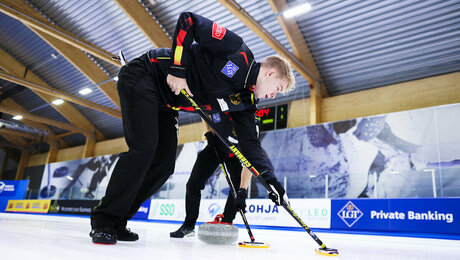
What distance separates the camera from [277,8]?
8695 mm

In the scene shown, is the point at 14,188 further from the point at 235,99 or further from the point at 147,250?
the point at 147,250

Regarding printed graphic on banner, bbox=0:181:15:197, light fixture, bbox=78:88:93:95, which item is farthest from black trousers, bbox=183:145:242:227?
printed graphic on banner, bbox=0:181:15:197

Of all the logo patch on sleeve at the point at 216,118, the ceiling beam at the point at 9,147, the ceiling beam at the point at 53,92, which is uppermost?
the ceiling beam at the point at 53,92

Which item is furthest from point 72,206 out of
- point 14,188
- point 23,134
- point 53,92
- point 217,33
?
point 23,134

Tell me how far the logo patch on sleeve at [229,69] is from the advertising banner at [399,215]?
411 cm

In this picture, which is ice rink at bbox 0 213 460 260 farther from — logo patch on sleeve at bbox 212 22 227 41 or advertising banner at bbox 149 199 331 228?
advertising banner at bbox 149 199 331 228

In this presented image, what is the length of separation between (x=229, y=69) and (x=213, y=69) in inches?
3.7

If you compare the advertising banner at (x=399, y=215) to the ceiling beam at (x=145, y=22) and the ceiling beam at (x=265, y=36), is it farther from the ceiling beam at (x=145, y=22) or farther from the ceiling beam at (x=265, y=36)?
the ceiling beam at (x=145, y=22)

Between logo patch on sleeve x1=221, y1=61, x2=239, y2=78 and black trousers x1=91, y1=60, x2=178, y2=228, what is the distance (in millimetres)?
412

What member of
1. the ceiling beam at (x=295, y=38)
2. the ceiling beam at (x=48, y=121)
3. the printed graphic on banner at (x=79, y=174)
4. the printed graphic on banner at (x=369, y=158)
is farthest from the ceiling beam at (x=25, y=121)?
the ceiling beam at (x=295, y=38)

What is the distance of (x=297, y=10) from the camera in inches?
336

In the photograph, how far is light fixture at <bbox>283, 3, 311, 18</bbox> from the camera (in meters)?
8.42

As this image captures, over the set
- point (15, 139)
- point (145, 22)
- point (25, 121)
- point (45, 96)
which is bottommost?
point (15, 139)

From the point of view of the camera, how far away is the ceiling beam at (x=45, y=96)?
1398 centimetres
